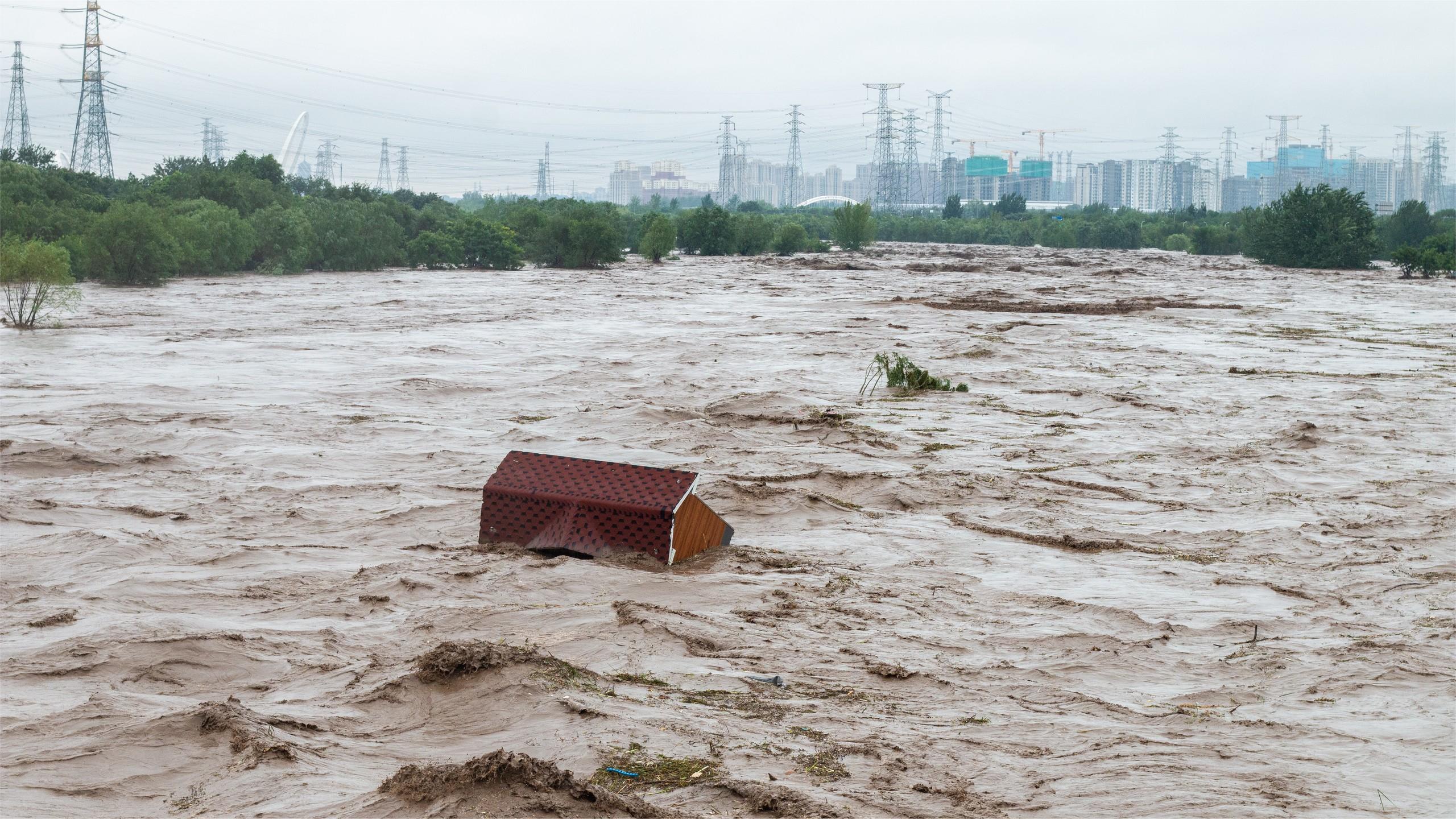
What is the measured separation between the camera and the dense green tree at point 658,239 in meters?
52.9

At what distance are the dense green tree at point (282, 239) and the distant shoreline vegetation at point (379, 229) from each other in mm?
48

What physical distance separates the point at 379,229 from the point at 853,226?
28297 millimetres

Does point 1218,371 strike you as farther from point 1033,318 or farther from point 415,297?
point 415,297

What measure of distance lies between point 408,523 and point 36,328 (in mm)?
17295

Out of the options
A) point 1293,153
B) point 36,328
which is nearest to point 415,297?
point 36,328

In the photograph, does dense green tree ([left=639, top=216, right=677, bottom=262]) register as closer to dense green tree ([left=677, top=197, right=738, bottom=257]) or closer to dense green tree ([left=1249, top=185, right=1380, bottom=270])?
dense green tree ([left=677, top=197, right=738, bottom=257])

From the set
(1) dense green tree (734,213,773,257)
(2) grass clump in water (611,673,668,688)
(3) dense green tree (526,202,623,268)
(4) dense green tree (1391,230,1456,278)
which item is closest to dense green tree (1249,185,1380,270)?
(4) dense green tree (1391,230,1456,278)

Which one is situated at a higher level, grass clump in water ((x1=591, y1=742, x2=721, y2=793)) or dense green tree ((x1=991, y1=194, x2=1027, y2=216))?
dense green tree ((x1=991, y1=194, x2=1027, y2=216))

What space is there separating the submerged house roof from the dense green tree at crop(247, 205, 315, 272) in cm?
3653

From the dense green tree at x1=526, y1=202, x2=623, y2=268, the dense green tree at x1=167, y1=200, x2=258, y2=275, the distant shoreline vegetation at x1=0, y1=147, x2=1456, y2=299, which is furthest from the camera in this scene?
the dense green tree at x1=526, y1=202, x2=623, y2=268

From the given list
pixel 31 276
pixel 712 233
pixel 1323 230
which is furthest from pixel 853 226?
pixel 31 276

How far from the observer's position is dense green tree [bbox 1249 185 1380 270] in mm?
54812

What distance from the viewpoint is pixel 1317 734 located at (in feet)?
16.4

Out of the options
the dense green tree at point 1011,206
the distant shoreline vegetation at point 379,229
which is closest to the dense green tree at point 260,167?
the distant shoreline vegetation at point 379,229
